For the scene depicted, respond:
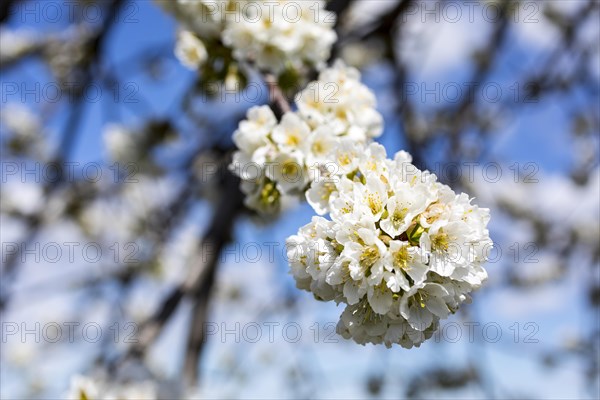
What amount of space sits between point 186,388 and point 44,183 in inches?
114

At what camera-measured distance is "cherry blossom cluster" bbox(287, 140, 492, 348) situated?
Answer: 1253 mm

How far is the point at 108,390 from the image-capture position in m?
2.37

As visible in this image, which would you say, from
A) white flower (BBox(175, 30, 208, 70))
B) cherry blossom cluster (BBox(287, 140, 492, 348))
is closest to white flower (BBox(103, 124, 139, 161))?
white flower (BBox(175, 30, 208, 70))

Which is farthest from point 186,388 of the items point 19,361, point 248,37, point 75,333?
point 19,361

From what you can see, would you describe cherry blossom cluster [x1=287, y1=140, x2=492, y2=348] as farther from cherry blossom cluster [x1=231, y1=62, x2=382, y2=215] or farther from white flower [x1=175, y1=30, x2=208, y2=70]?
white flower [x1=175, y1=30, x2=208, y2=70]

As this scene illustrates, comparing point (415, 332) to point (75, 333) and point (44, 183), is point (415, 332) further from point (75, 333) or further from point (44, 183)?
point (75, 333)

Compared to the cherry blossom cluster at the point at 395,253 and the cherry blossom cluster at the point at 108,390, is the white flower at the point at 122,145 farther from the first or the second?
the cherry blossom cluster at the point at 395,253

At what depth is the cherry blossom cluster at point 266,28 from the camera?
6.81 ft

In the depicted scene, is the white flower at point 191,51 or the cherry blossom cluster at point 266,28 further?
the white flower at point 191,51

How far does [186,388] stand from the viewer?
8.79 feet

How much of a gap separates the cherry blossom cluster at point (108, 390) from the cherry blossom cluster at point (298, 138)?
109 cm

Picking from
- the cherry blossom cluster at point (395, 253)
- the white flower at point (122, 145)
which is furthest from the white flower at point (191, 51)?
the white flower at point (122, 145)

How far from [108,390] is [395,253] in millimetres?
1651

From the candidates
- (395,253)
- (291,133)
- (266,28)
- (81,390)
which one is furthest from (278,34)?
(81,390)
